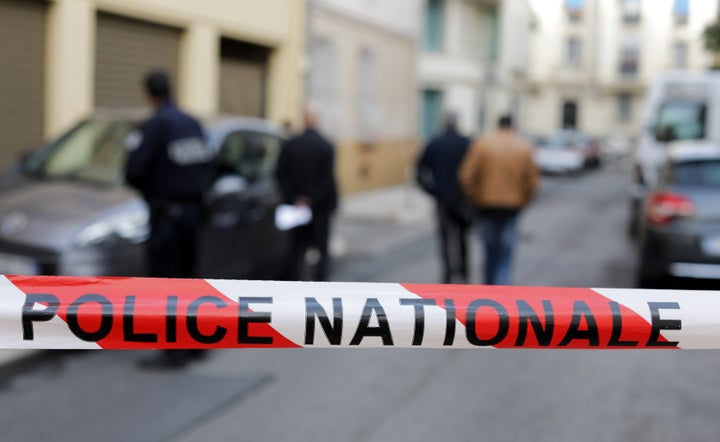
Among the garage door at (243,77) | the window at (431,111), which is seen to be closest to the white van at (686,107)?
the garage door at (243,77)

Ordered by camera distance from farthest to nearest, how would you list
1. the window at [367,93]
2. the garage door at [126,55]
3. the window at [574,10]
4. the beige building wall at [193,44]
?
the window at [574,10] < the window at [367,93] < the garage door at [126,55] < the beige building wall at [193,44]

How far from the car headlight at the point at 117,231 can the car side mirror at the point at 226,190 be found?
0.62 metres

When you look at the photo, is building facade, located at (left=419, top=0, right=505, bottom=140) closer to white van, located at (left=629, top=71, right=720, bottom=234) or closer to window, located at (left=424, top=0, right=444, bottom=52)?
window, located at (left=424, top=0, right=444, bottom=52)

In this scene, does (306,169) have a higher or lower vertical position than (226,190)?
higher

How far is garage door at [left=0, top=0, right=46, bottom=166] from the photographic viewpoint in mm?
11219

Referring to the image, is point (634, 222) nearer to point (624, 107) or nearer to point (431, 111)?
point (431, 111)

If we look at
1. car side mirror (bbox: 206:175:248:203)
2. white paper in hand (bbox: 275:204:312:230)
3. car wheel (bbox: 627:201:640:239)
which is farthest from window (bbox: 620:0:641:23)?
car side mirror (bbox: 206:175:248:203)

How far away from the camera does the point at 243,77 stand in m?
17.2

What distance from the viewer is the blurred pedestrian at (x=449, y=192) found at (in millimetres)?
9539

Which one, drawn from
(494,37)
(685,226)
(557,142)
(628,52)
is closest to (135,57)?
(685,226)

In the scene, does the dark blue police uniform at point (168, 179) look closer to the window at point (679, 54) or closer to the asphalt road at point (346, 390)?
the asphalt road at point (346, 390)

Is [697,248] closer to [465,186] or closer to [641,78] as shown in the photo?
[465,186]

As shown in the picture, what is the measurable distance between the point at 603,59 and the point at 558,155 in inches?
1430

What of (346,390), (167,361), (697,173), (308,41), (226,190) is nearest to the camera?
(346,390)
